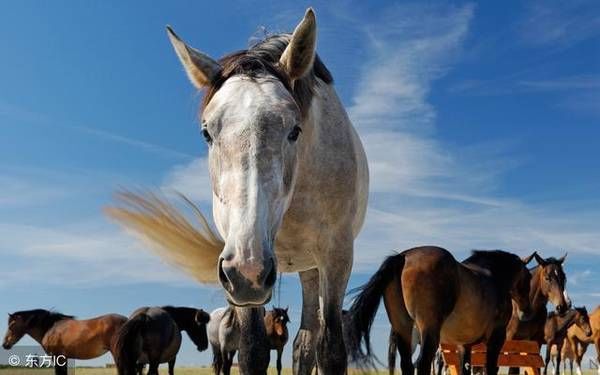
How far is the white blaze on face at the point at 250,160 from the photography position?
3.02 m

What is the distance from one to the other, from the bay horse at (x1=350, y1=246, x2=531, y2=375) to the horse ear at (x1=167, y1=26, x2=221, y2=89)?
5.11 metres

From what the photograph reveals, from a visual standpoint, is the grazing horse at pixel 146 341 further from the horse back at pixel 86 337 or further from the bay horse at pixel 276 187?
the bay horse at pixel 276 187

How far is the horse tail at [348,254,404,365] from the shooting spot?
8219mm

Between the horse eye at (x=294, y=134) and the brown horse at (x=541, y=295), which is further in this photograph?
the brown horse at (x=541, y=295)

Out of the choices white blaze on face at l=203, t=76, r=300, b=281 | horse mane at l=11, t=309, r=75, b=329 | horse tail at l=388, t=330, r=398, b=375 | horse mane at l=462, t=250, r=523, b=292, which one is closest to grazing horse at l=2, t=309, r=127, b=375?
horse mane at l=11, t=309, r=75, b=329

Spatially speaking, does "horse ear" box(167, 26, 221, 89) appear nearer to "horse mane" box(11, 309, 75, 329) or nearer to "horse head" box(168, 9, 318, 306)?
"horse head" box(168, 9, 318, 306)

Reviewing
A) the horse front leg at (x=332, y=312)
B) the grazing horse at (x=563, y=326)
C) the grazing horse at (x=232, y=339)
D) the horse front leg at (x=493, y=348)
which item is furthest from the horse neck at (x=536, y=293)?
the horse front leg at (x=332, y=312)

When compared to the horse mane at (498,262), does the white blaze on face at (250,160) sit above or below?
below

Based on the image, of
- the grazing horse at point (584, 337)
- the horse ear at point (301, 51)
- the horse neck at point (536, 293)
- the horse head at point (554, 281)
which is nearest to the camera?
the horse ear at point (301, 51)

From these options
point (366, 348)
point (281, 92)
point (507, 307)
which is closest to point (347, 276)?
point (281, 92)

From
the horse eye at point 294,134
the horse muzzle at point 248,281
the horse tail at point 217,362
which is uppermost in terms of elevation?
the horse eye at point 294,134

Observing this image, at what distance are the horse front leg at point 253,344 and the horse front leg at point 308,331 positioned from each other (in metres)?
0.91

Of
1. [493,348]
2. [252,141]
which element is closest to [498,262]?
[493,348]

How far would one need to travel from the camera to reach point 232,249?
2.98 meters
